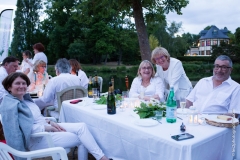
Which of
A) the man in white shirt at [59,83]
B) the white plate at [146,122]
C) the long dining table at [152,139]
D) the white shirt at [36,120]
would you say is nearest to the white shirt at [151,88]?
the long dining table at [152,139]

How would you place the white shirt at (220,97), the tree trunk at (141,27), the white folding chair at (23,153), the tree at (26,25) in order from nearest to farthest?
the white folding chair at (23,153), the white shirt at (220,97), the tree trunk at (141,27), the tree at (26,25)

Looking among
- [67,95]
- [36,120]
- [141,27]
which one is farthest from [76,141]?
[141,27]

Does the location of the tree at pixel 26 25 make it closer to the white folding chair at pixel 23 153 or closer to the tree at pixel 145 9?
the tree at pixel 145 9

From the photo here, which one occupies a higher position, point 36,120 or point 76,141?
point 36,120

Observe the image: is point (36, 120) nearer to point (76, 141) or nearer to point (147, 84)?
point (76, 141)

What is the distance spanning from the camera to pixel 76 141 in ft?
7.59

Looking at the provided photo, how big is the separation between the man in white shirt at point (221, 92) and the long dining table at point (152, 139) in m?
0.46

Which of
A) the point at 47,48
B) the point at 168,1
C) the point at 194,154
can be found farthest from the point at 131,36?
the point at 194,154

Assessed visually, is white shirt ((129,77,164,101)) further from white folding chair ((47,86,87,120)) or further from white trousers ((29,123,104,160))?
white trousers ((29,123,104,160))

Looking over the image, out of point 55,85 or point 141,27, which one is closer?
point 55,85

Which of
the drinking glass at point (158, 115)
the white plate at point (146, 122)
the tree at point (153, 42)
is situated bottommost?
the white plate at point (146, 122)

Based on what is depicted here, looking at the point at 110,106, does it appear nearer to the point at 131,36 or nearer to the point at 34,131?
the point at 34,131

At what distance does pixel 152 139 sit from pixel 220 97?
108cm

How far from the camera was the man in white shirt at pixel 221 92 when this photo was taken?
2.28m
